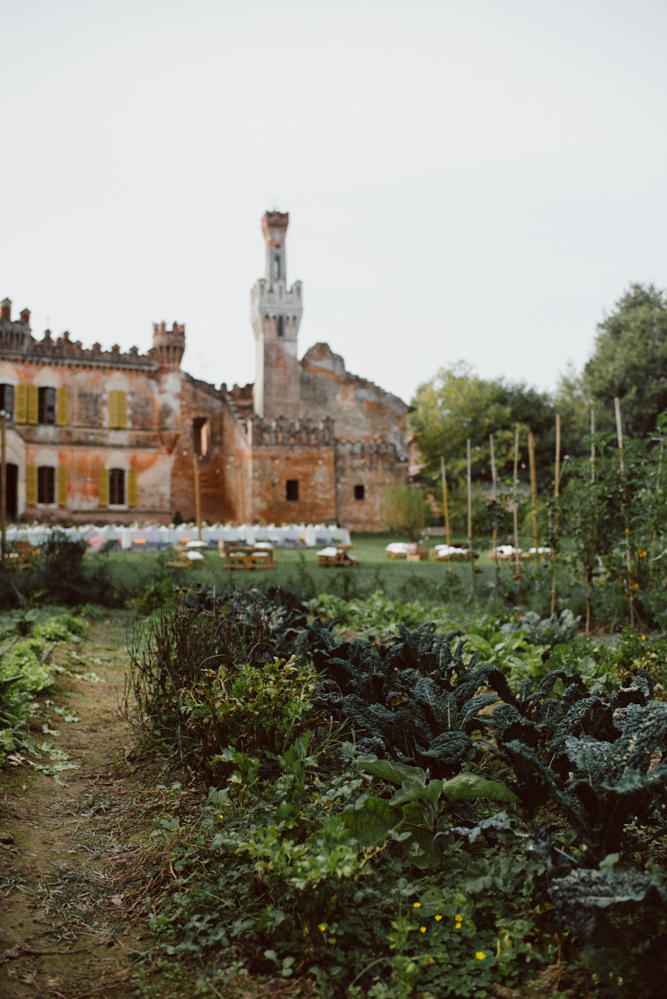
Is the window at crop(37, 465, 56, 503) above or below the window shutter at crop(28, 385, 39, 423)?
below

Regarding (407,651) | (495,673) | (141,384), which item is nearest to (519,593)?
(407,651)

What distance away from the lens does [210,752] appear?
150 inches

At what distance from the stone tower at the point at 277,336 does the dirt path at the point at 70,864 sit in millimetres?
31664

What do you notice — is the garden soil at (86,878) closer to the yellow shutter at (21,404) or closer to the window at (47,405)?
the yellow shutter at (21,404)

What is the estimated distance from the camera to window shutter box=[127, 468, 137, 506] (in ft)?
104

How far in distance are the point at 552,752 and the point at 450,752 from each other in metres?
0.42

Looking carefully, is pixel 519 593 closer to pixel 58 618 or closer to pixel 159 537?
pixel 58 618

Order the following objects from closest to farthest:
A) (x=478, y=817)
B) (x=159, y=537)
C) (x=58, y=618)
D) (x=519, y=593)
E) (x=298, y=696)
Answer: (x=478, y=817)
(x=298, y=696)
(x=58, y=618)
(x=519, y=593)
(x=159, y=537)

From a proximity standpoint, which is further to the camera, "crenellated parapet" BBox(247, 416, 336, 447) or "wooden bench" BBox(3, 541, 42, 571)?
"crenellated parapet" BBox(247, 416, 336, 447)

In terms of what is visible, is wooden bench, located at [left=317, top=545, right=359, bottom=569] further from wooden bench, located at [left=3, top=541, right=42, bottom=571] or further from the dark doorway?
the dark doorway

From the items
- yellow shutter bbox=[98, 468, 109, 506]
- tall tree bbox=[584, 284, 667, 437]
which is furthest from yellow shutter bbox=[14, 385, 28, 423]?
tall tree bbox=[584, 284, 667, 437]

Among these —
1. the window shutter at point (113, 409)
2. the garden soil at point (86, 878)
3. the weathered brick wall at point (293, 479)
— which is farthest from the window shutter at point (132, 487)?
the garden soil at point (86, 878)

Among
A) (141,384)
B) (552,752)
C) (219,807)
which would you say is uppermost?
(141,384)

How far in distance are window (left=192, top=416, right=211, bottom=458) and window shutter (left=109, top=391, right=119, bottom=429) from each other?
14.1 ft
